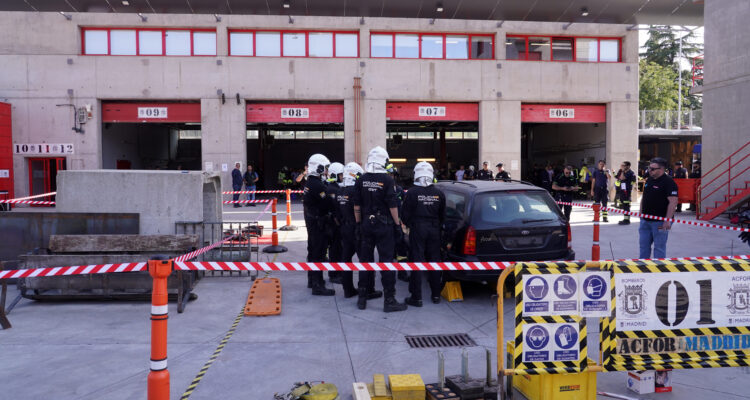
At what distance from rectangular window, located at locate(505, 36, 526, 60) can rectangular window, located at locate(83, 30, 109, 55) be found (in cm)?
1757

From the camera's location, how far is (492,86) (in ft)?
79.0

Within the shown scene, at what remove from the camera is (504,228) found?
23.5ft

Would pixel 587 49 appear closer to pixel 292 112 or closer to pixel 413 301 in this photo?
pixel 292 112

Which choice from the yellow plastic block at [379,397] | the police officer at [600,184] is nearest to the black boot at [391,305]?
the yellow plastic block at [379,397]

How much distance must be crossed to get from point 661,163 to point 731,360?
15.5 ft

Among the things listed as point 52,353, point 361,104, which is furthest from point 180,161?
point 52,353

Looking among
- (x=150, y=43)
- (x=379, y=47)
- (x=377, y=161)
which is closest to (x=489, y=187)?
(x=377, y=161)

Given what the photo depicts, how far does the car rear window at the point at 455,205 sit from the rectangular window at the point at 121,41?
1946 cm

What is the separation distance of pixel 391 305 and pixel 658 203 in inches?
182

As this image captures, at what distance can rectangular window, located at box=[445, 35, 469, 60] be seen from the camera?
951 inches

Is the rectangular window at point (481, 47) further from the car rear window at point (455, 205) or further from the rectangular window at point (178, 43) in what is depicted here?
the car rear window at point (455, 205)

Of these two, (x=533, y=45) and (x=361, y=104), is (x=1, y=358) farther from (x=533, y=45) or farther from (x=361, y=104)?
(x=533, y=45)

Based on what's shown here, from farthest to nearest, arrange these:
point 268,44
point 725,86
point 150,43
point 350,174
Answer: point 268,44 < point 150,43 < point 725,86 < point 350,174

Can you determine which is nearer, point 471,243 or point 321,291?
point 471,243
